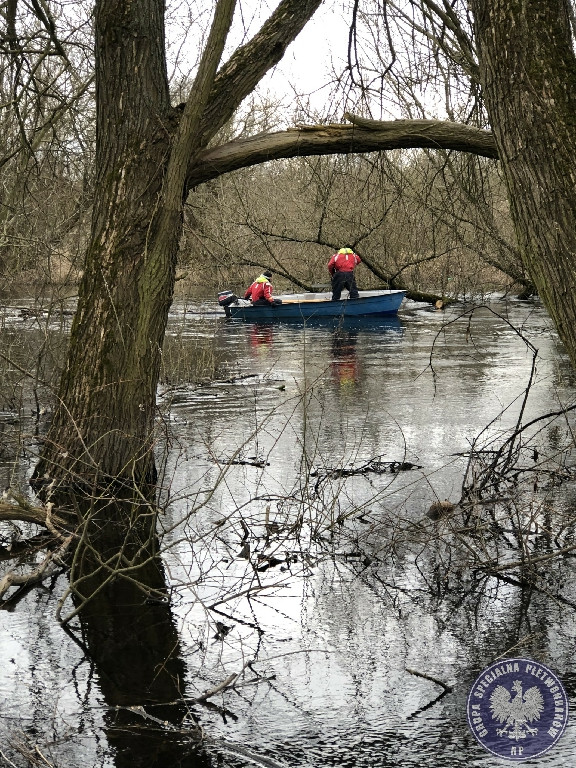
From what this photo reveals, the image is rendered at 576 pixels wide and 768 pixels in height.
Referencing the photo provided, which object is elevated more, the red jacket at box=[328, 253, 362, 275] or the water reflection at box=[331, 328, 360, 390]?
the red jacket at box=[328, 253, 362, 275]

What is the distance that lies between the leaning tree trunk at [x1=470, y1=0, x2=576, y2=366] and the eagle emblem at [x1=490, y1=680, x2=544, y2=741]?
68.3 inches

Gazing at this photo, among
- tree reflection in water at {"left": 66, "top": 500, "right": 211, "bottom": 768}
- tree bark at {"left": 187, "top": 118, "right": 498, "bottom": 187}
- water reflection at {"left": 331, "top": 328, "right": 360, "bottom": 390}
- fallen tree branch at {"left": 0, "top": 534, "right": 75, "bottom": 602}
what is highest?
tree bark at {"left": 187, "top": 118, "right": 498, "bottom": 187}

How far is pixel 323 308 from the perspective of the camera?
25.1 m

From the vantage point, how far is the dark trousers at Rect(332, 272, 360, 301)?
24.6 m

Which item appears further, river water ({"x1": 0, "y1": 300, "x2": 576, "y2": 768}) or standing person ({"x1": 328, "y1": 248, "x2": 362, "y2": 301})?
standing person ({"x1": 328, "y1": 248, "x2": 362, "y2": 301})

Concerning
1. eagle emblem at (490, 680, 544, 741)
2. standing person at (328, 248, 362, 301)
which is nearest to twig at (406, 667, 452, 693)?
eagle emblem at (490, 680, 544, 741)

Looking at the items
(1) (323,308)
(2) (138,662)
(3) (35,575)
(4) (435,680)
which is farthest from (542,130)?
(1) (323,308)

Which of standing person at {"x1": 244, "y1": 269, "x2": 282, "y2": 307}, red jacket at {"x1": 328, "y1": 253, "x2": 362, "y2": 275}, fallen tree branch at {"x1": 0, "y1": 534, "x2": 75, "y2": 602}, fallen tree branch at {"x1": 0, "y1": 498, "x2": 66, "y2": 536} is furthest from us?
standing person at {"x1": 244, "y1": 269, "x2": 282, "y2": 307}

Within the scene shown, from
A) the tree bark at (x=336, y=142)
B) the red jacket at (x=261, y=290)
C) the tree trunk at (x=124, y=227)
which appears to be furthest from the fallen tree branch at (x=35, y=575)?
the red jacket at (x=261, y=290)

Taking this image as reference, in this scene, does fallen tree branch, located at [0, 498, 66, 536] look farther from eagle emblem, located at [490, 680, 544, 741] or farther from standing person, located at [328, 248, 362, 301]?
standing person, located at [328, 248, 362, 301]

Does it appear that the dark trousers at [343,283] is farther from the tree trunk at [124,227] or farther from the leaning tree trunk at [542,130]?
the leaning tree trunk at [542,130]

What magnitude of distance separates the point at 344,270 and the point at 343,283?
1.44 feet

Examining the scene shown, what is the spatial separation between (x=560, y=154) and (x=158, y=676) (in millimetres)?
3201

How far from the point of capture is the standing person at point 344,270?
24422mm
